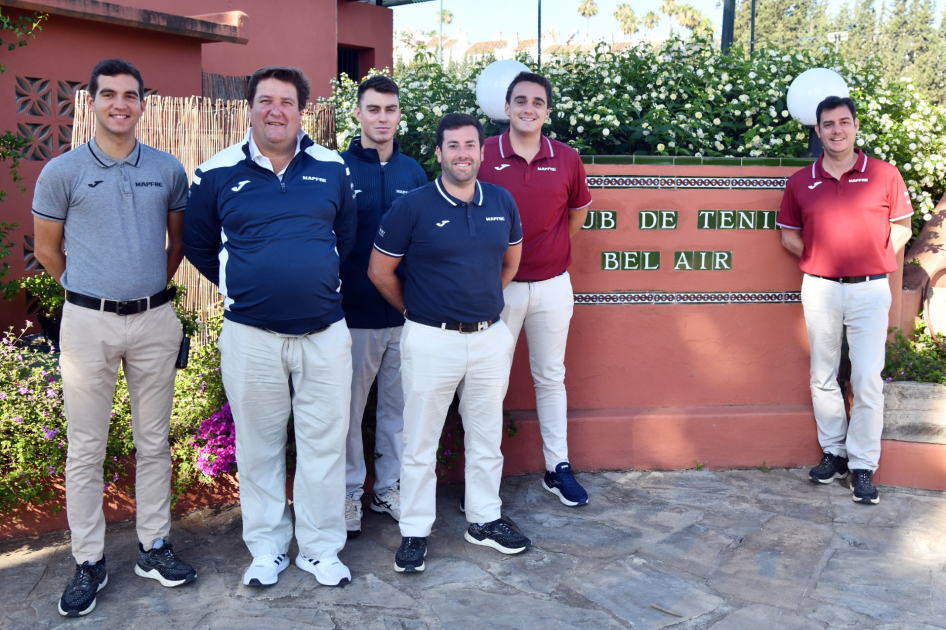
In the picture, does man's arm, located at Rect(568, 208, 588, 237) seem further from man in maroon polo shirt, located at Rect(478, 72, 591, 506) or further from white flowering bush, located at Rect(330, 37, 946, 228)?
white flowering bush, located at Rect(330, 37, 946, 228)

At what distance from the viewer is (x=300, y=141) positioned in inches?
146

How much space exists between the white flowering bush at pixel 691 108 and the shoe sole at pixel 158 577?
2859mm

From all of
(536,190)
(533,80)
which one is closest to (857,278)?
(536,190)

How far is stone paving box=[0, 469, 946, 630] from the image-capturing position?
11.3 ft

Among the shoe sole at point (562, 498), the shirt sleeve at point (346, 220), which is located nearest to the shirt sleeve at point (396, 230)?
the shirt sleeve at point (346, 220)

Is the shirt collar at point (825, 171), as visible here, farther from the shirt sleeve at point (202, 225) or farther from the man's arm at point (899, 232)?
A: the shirt sleeve at point (202, 225)

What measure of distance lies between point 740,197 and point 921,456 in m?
1.70

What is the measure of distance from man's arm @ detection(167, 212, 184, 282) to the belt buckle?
219 millimetres

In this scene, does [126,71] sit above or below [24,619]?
above

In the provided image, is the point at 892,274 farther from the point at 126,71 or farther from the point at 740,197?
the point at 126,71

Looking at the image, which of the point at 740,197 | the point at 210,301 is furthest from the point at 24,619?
the point at 740,197

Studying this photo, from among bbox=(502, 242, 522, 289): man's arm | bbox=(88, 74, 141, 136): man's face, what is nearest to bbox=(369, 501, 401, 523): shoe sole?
bbox=(502, 242, 522, 289): man's arm

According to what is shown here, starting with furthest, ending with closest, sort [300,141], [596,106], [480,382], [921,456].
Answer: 1. [596,106]
2. [921,456]
3. [480,382]
4. [300,141]

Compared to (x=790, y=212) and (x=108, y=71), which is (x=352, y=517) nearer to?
(x=108, y=71)
